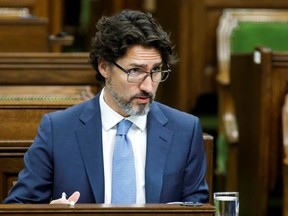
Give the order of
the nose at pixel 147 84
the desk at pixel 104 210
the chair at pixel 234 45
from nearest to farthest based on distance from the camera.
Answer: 1. the desk at pixel 104 210
2. the nose at pixel 147 84
3. the chair at pixel 234 45

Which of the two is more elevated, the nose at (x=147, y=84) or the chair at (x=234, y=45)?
the nose at (x=147, y=84)

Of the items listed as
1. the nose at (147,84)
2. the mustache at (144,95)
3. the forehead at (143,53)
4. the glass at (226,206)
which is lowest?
the glass at (226,206)

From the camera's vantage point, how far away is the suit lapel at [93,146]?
333 centimetres

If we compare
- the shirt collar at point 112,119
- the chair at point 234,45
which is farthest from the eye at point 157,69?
the chair at point 234,45

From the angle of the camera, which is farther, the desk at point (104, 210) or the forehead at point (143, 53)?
the forehead at point (143, 53)

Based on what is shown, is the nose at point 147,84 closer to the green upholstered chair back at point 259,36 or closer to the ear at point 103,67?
the ear at point 103,67

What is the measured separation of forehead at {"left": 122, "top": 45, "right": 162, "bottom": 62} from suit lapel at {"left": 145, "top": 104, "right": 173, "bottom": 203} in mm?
225

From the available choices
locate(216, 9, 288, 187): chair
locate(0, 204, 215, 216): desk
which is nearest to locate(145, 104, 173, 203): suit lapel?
locate(0, 204, 215, 216): desk

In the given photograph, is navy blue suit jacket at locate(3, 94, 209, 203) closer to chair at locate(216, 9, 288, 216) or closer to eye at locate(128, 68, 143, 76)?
eye at locate(128, 68, 143, 76)

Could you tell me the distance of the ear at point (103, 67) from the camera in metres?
3.45

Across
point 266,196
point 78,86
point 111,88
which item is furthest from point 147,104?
point 266,196

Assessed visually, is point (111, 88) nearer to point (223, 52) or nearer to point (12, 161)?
point (12, 161)

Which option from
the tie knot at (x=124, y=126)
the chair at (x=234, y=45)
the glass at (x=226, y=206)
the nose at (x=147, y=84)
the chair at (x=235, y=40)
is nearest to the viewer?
the glass at (x=226, y=206)

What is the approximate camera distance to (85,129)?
11.1 ft
